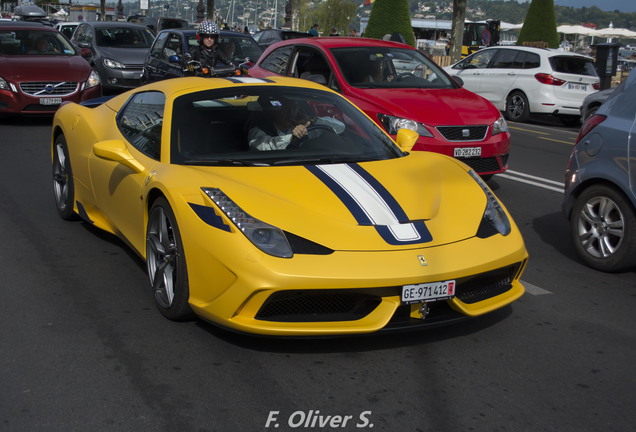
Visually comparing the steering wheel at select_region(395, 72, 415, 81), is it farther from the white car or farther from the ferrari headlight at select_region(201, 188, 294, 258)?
the white car

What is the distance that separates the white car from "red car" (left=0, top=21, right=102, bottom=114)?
8.30 m

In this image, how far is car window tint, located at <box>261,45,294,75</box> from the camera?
1038cm

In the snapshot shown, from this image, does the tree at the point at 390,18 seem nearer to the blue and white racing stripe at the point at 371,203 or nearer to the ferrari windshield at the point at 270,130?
the ferrari windshield at the point at 270,130

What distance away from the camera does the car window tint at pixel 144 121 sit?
16.5ft

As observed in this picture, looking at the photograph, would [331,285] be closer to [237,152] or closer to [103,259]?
[237,152]

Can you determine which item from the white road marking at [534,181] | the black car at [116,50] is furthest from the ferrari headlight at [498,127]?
the black car at [116,50]

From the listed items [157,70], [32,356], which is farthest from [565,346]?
[157,70]

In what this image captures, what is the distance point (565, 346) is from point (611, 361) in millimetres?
264

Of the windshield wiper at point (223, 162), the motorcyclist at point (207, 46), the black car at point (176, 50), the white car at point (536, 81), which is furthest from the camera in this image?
the white car at point (536, 81)

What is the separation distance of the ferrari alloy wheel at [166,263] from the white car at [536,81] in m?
13.8

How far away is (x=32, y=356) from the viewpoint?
3.95 meters

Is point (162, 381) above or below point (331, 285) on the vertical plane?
below

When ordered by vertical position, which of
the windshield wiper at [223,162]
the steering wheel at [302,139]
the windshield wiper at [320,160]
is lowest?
the windshield wiper at [223,162]

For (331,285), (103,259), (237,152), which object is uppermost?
(237,152)
